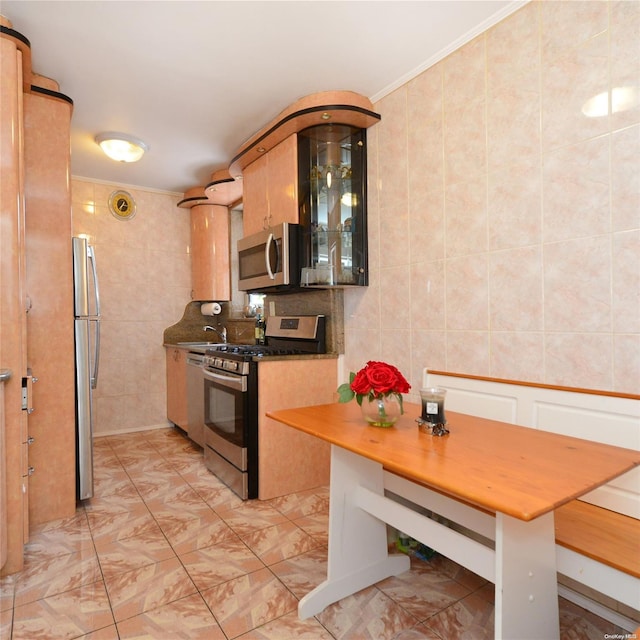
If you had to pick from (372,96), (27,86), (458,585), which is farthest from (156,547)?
(372,96)

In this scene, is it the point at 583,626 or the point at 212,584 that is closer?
the point at 583,626

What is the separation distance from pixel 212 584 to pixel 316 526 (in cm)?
67

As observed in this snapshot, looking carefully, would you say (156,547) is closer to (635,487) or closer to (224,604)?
(224,604)

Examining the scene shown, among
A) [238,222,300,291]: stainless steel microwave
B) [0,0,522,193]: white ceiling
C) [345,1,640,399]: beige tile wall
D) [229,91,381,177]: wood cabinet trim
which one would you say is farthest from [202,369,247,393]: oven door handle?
[0,0,522,193]: white ceiling

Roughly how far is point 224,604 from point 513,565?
1.14 m

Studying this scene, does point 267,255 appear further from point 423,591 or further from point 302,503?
point 423,591

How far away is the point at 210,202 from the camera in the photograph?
4.32 m

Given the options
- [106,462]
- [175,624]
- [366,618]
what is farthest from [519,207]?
[106,462]

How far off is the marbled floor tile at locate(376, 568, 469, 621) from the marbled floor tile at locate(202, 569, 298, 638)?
0.43 m

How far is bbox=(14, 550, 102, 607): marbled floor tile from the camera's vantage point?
5.68 ft

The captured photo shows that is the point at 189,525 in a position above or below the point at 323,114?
below

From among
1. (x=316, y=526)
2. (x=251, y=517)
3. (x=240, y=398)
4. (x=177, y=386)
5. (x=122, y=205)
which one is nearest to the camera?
(x=316, y=526)

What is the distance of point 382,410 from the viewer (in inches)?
59.2

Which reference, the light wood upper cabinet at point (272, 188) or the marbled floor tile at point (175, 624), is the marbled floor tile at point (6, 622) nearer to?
the marbled floor tile at point (175, 624)
